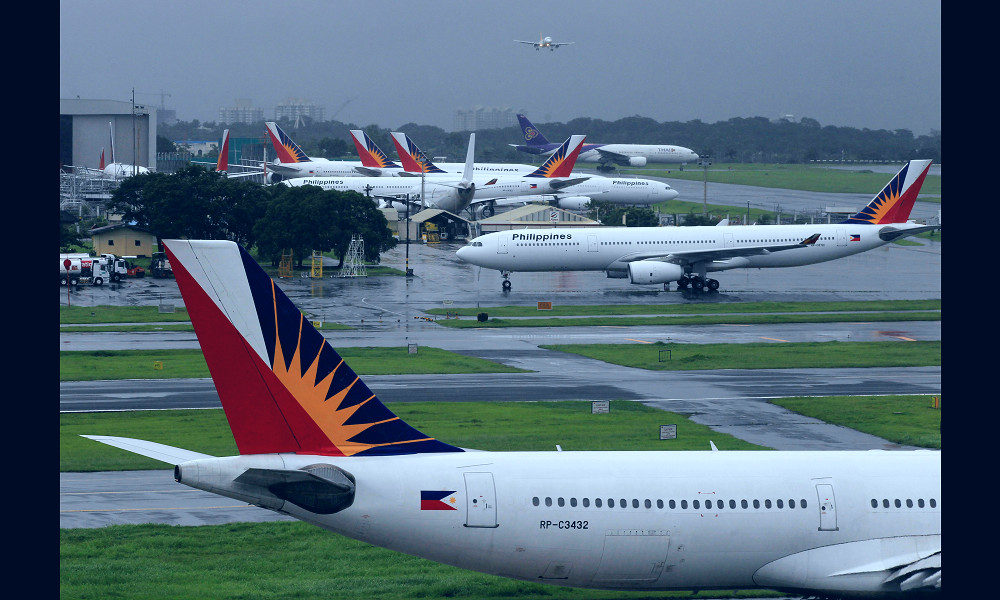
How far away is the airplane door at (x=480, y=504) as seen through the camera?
2158cm

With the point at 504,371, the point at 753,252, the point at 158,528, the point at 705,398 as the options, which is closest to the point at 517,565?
the point at 158,528

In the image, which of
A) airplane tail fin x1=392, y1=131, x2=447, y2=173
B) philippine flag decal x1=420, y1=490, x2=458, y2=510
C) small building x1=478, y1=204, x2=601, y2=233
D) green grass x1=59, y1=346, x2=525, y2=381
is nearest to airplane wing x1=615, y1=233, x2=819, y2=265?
green grass x1=59, y1=346, x2=525, y2=381

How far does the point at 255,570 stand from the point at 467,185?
412 feet

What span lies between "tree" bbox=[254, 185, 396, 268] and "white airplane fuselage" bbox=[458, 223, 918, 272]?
17.6 meters

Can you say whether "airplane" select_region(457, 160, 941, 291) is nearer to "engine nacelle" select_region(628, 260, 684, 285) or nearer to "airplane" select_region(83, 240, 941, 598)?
"engine nacelle" select_region(628, 260, 684, 285)

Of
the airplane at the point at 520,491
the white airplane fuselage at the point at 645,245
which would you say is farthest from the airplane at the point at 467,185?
the airplane at the point at 520,491

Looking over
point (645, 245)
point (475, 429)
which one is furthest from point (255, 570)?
point (645, 245)

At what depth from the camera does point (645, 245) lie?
93562 mm

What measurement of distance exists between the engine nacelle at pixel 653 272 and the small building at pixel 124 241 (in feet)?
178

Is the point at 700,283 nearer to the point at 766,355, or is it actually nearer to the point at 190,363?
the point at 766,355

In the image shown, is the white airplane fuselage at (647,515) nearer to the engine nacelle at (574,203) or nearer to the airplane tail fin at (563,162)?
the engine nacelle at (574,203)
